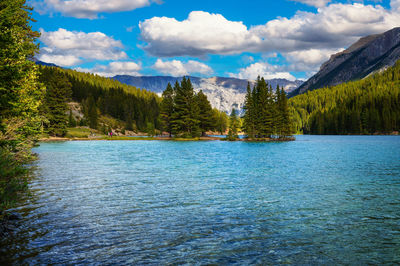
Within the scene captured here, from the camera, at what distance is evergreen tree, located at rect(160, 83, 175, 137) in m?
117

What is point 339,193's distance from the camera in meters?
22.9

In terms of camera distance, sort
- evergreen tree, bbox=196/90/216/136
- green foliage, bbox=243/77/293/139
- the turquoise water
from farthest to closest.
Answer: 1. evergreen tree, bbox=196/90/216/136
2. green foliage, bbox=243/77/293/139
3. the turquoise water

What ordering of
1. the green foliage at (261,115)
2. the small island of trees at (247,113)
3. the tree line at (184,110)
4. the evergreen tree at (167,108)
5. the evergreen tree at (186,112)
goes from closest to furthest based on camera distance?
the green foliage at (261,115) → the small island of trees at (247,113) → the evergreen tree at (186,112) → the tree line at (184,110) → the evergreen tree at (167,108)

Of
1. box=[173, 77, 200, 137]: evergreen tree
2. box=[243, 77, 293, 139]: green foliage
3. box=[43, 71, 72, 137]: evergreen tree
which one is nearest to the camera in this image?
box=[43, 71, 72, 137]: evergreen tree

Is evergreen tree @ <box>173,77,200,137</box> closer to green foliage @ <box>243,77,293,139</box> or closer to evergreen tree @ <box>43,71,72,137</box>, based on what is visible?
green foliage @ <box>243,77,293,139</box>

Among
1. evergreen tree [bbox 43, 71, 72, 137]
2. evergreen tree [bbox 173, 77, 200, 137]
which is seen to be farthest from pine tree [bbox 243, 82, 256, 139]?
evergreen tree [bbox 43, 71, 72, 137]

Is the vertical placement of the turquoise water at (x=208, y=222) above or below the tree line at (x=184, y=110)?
below

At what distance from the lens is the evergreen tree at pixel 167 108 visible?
117037mm

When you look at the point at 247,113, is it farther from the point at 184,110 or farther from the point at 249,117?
the point at 184,110

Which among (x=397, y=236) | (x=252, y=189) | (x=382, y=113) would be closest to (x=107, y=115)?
(x=382, y=113)

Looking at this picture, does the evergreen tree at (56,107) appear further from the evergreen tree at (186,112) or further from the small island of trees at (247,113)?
the evergreen tree at (186,112)

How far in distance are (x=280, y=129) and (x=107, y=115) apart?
120 m

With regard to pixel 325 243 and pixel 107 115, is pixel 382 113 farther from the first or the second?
pixel 325 243

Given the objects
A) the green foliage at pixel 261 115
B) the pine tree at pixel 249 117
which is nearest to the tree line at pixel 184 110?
the pine tree at pixel 249 117
